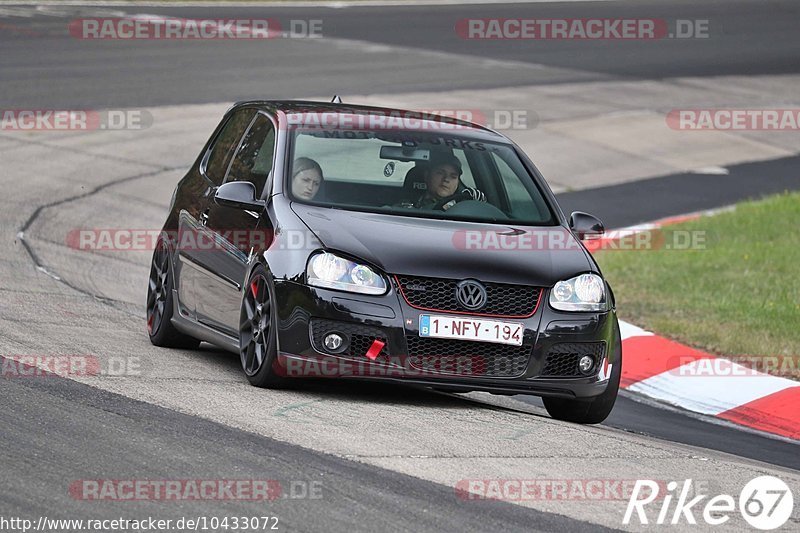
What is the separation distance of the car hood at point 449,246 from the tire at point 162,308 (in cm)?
170

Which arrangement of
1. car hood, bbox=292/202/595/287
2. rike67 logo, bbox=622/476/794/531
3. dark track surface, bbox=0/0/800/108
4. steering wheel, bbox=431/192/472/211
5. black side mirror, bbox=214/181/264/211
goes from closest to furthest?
rike67 logo, bbox=622/476/794/531, car hood, bbox=292/202/595/287, black side mirror, bbox=214/181/264/211, steering wheel, bbox=431/192/472/211, dark track surface, bbox=0/0/800/108

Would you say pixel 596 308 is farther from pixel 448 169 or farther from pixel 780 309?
pixel 780 309

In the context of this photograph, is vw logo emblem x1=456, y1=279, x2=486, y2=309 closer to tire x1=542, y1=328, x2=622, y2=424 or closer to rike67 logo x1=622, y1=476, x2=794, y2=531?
tire x1=542, y1=328, x2=622, y2=424

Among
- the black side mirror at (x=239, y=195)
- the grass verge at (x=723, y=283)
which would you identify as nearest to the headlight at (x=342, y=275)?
the black side mirror at (x=239, y=195)

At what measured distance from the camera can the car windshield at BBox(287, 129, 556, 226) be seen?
350 inches

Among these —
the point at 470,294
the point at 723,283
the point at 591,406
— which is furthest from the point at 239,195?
the point at 723,283

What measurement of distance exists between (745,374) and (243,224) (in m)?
4.20

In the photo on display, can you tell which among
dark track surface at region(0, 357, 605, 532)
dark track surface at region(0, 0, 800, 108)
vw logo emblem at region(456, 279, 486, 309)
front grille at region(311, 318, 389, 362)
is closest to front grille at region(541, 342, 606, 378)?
vw logo emblem at region(456, 279, 486, 309)

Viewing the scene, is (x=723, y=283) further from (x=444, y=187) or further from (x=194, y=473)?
(x=194, y=473)

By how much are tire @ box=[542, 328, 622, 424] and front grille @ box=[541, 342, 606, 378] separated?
25cm

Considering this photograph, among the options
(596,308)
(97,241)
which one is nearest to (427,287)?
(596,308)

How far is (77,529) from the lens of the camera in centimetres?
559

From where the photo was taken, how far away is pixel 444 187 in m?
9.14

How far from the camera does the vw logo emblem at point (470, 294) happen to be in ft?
26.3
